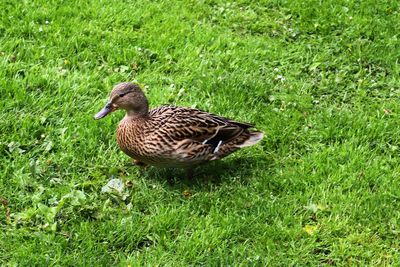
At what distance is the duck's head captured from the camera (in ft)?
15.3

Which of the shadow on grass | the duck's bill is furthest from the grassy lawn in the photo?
the duck's bill

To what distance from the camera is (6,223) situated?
13.8 ft

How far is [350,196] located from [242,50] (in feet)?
7.23

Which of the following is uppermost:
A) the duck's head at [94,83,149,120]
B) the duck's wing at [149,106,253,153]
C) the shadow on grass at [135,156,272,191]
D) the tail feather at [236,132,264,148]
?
the duck's head at [94,83,149,120]

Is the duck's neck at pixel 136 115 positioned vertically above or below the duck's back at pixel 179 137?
above

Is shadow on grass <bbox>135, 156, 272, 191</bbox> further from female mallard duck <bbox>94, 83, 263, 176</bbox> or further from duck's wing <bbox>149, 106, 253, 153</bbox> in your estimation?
duck's wing <bbox>149, 106, 253, 153</bbox>

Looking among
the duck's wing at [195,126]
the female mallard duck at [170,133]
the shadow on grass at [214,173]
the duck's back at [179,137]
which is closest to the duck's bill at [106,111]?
the female mallard duck at [170,133]

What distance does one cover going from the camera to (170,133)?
4602 millimetres

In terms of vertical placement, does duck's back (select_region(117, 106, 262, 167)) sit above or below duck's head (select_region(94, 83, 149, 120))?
below

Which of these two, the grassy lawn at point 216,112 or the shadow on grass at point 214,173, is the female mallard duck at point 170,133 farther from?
the grassy lawn at point 216,112

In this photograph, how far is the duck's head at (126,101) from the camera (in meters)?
4.66

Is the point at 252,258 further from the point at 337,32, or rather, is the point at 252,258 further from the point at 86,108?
the point at 337,32

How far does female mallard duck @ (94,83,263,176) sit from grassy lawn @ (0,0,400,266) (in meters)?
0.22

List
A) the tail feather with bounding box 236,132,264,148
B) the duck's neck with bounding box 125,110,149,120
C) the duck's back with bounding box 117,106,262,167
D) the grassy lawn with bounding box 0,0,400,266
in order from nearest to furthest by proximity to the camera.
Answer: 1. the grassy lawn with bounding box 0,0,400,266
2. the duck's back with bounding box 117,106,262,167
3. the duck's neck with bounding box 125,110,149,120
4. the tail feather with bounding box 236,132,264,148
